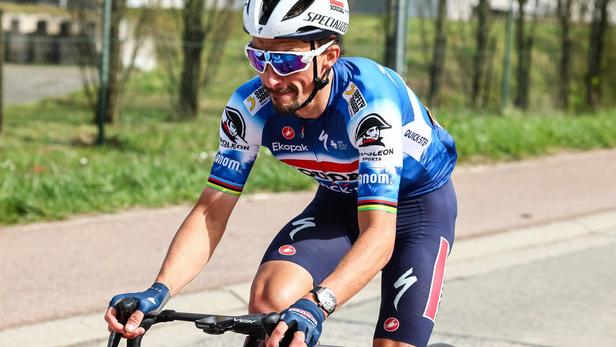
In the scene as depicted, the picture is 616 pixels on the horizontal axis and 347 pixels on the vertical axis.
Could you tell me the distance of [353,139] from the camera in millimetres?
3771

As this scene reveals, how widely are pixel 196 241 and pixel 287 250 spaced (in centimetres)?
35

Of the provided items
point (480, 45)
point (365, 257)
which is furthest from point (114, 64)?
point (365, 257)

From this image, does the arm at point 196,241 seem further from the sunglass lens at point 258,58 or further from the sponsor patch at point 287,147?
the sunglass lens at point 258,58

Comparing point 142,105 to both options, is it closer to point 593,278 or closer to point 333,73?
point 593,278


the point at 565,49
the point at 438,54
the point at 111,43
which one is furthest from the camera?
the point at 565,49

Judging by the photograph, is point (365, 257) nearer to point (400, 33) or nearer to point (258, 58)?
point (258, 58)

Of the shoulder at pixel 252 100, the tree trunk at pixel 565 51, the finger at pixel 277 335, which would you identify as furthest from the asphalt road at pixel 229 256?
the tree trunk at pixel 565 51

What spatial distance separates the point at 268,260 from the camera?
12.7 feet

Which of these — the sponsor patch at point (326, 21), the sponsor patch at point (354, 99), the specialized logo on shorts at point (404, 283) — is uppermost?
the sponsor patch at point (326, 21)

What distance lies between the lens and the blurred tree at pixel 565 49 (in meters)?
17.6

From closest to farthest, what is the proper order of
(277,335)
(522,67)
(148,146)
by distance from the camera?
1. (277,335)
2. (148,146)
3. (522,67)

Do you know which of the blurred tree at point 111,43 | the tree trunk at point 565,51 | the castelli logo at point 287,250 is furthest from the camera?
the tree trunk at point 565,51

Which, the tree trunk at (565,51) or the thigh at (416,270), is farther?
the tree trunk at (565,51)

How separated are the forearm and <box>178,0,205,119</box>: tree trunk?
9187 mm
